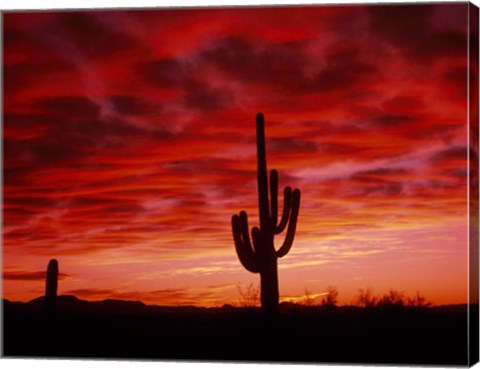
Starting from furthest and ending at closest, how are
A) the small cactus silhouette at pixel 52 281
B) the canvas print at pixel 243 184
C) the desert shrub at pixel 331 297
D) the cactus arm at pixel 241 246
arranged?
the small cactus silhouette at pixel 52 281, the cactus arm at pixel 241 246, the desert shrub at pixel 331 297, the canvas print at pixel 243 184

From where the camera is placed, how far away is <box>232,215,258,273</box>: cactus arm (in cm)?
1198

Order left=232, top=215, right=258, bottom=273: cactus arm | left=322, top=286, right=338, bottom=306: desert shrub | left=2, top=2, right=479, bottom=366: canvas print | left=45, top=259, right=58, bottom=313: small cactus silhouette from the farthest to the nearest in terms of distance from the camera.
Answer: left=45, top=259, right=58, bottom=313: small cactus silhouette < left=232, top=215, right=258, bottom=273: cactus arm < left=322, top=286, right=338, bottom=306: desert shrub < left=2, top=2, right=479, bottom=366: canvas print

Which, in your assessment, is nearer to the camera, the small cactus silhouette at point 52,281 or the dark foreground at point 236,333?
the dark foreground at point 236,333

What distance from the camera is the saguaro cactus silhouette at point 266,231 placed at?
11938 millimetres

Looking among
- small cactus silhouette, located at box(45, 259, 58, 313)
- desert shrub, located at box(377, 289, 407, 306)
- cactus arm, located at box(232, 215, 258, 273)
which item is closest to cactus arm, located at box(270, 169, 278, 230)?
cactus arm, located at box(232, 215, 258, 273)

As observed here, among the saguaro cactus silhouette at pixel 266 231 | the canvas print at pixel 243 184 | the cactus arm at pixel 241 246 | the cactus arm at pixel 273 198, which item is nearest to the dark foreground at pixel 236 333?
the canvas print at pixel 243 184

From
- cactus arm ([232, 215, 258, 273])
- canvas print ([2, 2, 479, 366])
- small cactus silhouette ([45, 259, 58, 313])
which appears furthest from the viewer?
small cactus silhouette ([45, 259, 58, 313])

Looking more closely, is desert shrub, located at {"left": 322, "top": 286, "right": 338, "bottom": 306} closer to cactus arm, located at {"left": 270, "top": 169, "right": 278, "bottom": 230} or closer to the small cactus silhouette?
cactus arm, located at {"left": 270, "top": 169, "right": 278, "bottom": 230}

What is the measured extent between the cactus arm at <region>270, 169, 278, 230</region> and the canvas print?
0.5 inches

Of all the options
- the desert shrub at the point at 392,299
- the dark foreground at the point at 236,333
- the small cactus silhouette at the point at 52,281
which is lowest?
the dark foreground at the point at 236,333

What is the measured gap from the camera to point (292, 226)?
12.0 meters

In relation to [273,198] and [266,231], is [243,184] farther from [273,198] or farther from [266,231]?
[266,231]

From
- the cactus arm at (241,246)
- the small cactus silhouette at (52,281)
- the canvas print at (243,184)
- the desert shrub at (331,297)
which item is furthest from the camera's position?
the small cactus silhouette at (52,281)

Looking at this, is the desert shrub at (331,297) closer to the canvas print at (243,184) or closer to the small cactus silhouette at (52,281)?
the canvas print at (243,184)
